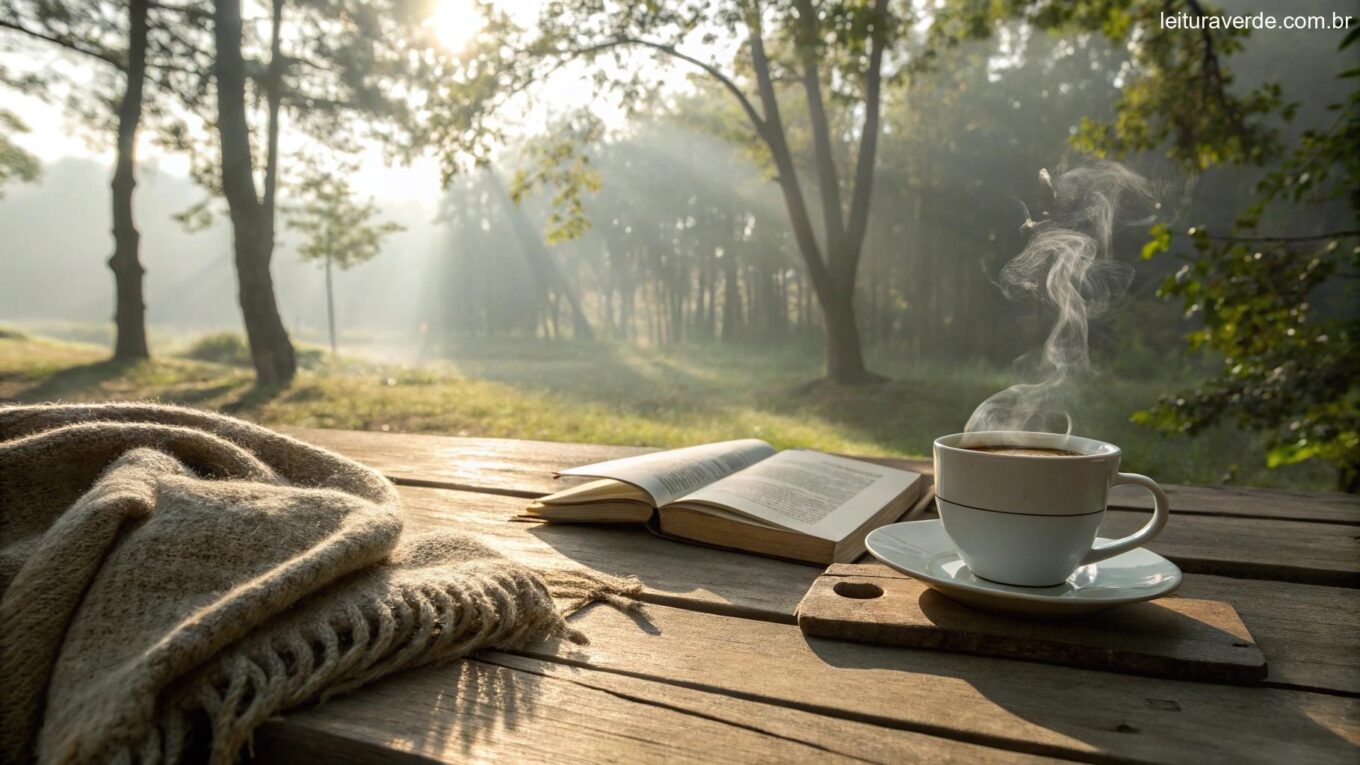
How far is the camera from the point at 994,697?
0.55 m

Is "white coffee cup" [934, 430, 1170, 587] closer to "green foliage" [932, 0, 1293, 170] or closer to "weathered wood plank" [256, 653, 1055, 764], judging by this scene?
"weathered wood plank" [256, 653, 1055, 764]

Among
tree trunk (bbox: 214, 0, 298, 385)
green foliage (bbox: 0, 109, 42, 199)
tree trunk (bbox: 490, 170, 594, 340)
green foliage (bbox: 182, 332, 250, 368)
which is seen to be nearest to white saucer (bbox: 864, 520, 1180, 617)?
tree trunk (bbox: 214, 0, 298, 385)

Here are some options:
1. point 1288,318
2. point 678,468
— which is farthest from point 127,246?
point 1288,318

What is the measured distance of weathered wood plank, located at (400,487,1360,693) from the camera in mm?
625

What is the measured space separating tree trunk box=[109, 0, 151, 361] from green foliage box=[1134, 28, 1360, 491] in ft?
A: 29.8

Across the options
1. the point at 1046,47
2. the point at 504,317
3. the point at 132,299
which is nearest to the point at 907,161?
the point at 1046,47

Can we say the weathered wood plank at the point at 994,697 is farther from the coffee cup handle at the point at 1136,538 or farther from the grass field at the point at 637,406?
the grass field at the point at 637,406

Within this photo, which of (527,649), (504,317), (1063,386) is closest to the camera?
(527,649)

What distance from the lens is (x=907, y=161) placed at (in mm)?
13414

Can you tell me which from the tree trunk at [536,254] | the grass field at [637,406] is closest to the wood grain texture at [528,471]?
the grass field at [637,406]

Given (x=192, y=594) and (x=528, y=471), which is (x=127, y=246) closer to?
(x=528, y=471)

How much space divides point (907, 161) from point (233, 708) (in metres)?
14.2

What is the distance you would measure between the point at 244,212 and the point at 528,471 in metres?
6.56

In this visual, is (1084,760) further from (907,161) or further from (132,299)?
(907,161)
